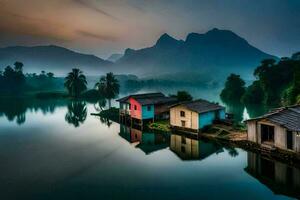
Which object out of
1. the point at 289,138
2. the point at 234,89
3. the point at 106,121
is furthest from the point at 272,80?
the point at 289,138

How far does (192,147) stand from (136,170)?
37.0ft

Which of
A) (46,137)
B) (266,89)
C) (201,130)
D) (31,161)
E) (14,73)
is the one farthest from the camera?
(14,73)

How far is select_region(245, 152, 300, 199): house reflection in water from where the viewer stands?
75.7 ft

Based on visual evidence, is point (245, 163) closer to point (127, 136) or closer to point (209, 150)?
point (209, 150)

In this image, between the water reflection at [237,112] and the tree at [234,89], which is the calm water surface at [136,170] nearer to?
the water reflection at [237,112]

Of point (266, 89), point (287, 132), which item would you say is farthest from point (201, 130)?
point (266, 89)

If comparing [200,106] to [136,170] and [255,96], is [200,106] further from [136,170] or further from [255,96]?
[255,96]

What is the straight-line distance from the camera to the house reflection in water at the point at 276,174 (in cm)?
2306

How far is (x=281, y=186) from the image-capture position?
23734mm

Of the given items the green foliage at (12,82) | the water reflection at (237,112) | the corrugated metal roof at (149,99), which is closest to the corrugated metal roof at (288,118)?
the water reflection at (237,112)

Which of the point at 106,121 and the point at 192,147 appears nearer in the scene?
the point at 192,147

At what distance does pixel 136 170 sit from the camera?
29.0 metres

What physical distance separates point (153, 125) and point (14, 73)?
147457 millimetres

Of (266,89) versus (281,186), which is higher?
(266,89)
